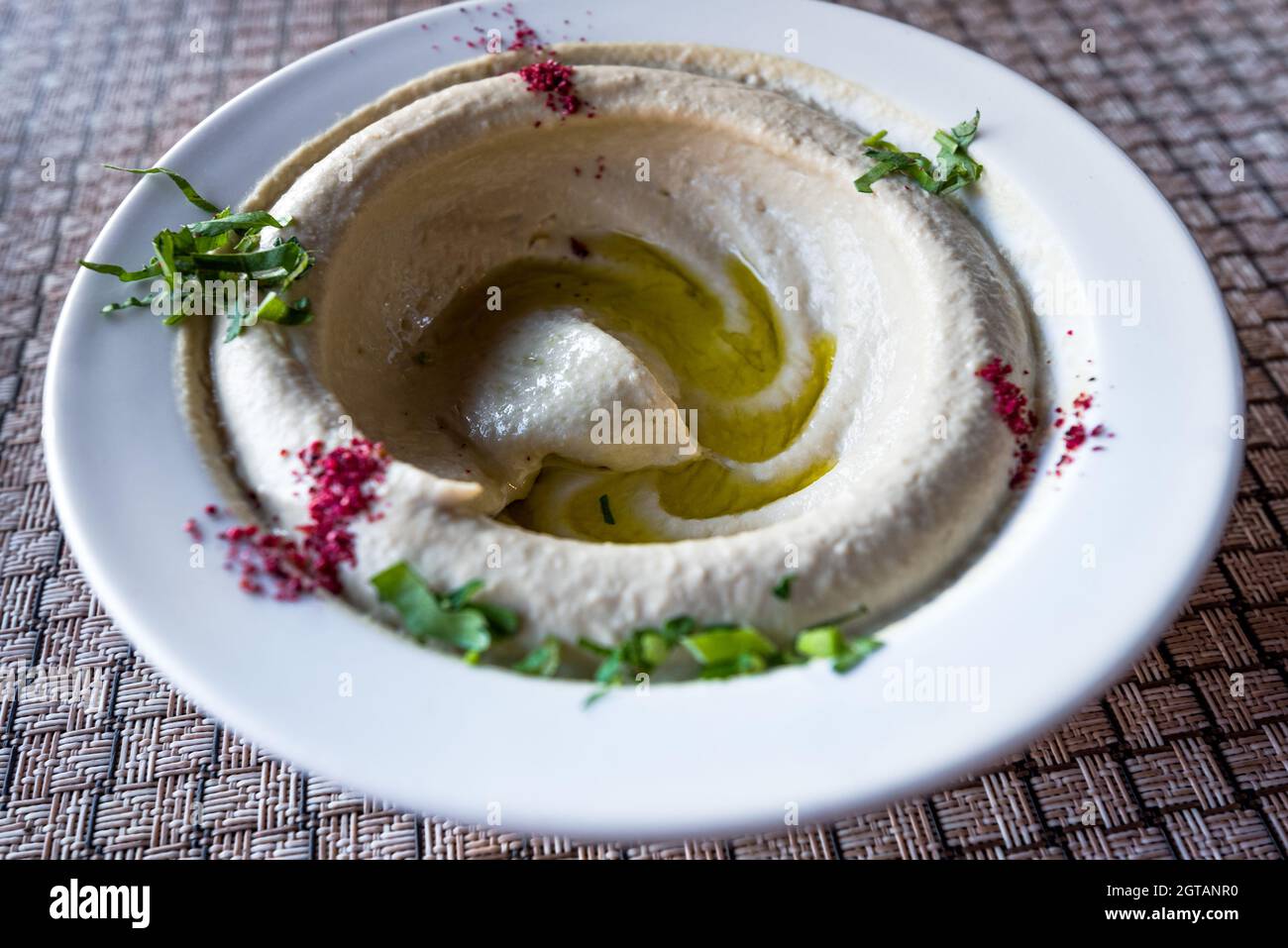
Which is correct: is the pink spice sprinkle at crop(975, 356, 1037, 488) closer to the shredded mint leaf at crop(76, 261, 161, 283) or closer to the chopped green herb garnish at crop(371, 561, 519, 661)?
the chopped green herb garnish at crop(371, 561, 519, 661)

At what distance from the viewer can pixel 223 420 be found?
1.94 m

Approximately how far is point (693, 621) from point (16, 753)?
1324 millimetres

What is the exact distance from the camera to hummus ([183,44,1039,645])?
1.74 meters

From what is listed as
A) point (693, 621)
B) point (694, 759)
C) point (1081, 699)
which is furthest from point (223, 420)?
point (1081, 699)

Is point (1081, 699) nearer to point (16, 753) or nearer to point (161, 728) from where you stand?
point (161, 728)

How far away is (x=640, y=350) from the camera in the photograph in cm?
245

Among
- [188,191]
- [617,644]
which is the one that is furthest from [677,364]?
[188,191]

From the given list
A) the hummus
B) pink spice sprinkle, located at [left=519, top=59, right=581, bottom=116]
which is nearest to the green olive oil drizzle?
the hummus

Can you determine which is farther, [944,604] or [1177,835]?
[1177,835]

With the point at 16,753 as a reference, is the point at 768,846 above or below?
below

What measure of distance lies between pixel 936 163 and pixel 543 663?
143cm

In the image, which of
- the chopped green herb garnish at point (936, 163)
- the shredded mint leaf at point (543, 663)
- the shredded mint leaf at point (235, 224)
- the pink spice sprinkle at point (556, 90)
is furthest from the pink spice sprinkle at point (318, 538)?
the chopped green herb garnish at point (936, 163)

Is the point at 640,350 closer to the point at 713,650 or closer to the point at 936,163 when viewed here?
the point at 936,163

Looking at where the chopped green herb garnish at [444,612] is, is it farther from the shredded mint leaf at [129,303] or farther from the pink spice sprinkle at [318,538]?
the shredded mint leaf at [129,303]
